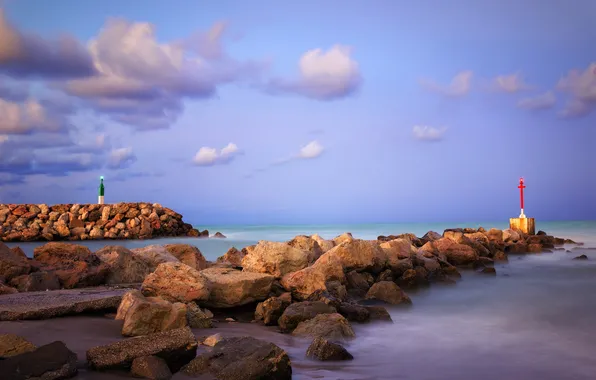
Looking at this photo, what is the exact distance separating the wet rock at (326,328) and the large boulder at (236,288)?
3.34ft

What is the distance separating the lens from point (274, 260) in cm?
735

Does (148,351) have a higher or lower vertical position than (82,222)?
lower

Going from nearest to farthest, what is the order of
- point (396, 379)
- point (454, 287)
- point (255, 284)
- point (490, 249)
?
point (396, 379), point (255, 284), point (454, 287), point (490, 249)

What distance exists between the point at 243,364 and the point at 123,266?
4400mm

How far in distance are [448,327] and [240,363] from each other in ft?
13.5

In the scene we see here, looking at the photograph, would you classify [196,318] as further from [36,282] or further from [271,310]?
[36,282]

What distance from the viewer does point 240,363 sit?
3727 mm

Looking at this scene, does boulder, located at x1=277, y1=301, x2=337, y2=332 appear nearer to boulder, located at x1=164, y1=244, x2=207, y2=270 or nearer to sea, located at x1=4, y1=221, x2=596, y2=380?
sea, located at x1=4, y1=221, x2=596, y2=380

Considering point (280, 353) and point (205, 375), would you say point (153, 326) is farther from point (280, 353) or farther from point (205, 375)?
point (280, 353)

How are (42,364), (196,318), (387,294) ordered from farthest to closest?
(387,294)
(196,318)
(42,364)

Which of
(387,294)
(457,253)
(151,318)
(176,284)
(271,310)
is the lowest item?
(387,294)

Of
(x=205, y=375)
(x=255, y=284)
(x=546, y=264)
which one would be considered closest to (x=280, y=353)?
(x=205, y=375)

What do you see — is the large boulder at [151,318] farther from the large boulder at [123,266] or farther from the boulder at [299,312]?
the large boulder at [123,266]

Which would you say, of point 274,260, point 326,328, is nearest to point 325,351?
point 326,328
